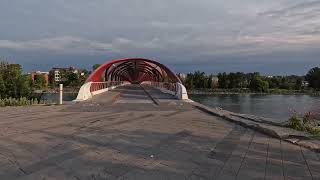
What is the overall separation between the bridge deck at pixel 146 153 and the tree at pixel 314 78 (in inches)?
3289

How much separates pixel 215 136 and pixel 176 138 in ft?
2.80

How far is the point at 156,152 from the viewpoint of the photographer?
6512mm

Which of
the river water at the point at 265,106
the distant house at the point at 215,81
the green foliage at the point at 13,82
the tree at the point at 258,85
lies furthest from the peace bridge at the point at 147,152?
the distant house at the point at 215,81

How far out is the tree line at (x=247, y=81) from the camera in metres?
96.9

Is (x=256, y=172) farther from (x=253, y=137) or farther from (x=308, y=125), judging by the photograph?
(x=308, y=125)

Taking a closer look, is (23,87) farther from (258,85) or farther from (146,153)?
(258,85)

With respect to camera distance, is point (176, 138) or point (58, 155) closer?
point (58, 155)

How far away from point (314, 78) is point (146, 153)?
91.3 m

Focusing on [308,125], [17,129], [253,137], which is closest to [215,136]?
[253,137]

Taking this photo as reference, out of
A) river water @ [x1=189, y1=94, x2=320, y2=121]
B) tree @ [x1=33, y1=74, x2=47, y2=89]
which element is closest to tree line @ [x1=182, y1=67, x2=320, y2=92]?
tree @ [x1=33, y1=74, x2=47, y2=89]

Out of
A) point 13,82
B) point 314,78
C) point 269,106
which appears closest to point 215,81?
point 314,78

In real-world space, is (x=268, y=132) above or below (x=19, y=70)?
below

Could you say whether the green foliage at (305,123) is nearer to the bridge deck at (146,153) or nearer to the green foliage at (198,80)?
the bridge deck at (146,153)

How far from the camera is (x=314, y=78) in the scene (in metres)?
90.1
